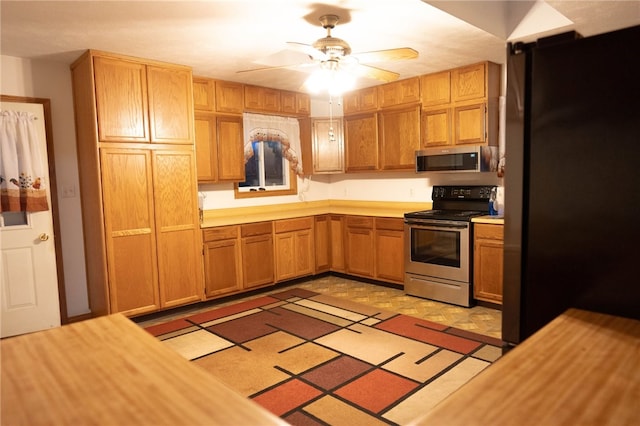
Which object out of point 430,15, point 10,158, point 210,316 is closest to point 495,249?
point 430,15

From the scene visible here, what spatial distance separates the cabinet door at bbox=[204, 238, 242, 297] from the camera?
4.36 metres

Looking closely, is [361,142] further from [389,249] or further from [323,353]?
[323,353]

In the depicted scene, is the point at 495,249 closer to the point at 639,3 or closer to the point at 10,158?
the point at 639,3

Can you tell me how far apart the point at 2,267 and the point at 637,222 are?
4394 millimetres

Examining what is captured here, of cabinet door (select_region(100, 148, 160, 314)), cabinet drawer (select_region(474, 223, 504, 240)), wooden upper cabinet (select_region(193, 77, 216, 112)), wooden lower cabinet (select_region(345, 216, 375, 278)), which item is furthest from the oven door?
cabinet door (select_region(100, 148, 160, 314))

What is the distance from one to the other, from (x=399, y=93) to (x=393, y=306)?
2470mm

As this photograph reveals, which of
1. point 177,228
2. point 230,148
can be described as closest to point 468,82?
point 230,148

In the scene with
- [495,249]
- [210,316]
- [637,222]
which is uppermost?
[637,222]

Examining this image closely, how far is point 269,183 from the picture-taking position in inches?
223

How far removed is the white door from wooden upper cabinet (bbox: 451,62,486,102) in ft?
13.2

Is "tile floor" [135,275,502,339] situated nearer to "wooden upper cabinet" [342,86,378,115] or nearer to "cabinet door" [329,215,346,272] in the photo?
"cabinet door" [329,215,346,272]

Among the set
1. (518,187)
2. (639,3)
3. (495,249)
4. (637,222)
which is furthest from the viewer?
(495,249)

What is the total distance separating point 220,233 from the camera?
14.6 ft

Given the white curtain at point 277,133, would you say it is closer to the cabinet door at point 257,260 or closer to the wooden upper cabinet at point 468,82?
the cabinet door at point 257,260
